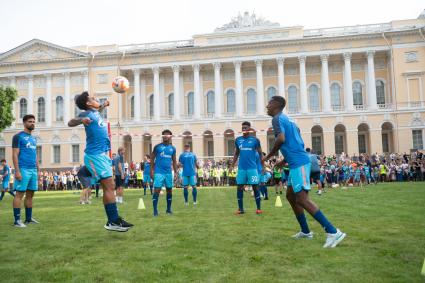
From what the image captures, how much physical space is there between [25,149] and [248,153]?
5.58m

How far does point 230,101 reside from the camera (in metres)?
53.2

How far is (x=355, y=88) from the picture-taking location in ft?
165

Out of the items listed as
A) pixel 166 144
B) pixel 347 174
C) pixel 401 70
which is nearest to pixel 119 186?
pixel 166 144

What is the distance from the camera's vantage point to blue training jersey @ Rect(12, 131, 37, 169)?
29.3 feet

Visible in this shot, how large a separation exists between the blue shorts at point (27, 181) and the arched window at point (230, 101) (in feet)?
146

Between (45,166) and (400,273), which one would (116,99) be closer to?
(45,166)

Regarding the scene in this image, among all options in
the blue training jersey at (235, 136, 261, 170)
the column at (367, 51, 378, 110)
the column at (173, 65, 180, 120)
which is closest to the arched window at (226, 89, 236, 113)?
the column at (173, 65, 180, 120)

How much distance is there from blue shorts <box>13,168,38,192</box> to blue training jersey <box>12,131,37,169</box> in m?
0.12

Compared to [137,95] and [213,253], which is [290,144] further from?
[137,95]

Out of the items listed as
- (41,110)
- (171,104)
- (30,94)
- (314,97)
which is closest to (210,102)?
(171,104)

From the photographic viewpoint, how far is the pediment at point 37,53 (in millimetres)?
53000

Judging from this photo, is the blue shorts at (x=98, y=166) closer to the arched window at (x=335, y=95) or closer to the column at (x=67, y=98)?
the arched window at (x=335, y=95)

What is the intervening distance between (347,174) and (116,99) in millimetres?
36170

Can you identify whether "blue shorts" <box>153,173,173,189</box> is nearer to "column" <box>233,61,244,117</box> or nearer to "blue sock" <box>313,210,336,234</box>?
"blue sock" <box>313,210,336,234</box>
